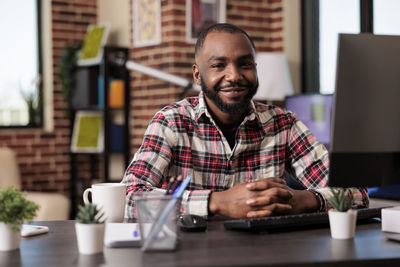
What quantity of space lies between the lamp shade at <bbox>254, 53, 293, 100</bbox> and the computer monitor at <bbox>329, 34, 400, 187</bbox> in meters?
2.53

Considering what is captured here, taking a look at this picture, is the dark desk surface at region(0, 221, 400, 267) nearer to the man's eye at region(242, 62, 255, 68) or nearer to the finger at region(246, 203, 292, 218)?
the finger at region(246, 203, 292, 218)

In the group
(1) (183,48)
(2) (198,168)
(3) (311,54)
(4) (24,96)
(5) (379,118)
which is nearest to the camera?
(5) (379,118)

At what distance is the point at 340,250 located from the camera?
111cm

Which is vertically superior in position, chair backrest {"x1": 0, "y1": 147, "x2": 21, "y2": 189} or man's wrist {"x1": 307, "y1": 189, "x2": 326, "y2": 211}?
man's wrist {"x1": 307, "y1": 189, "x2": 326, "y2": 211}

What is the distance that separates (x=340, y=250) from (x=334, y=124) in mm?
259

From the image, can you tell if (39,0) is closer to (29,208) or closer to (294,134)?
(294,134)

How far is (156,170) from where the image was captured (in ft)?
5.63

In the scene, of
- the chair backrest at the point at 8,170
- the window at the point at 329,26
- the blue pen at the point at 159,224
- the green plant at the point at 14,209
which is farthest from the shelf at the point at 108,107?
the blue pen at the point at 159,224

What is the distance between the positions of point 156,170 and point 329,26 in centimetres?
281

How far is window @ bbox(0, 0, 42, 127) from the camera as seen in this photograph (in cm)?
482

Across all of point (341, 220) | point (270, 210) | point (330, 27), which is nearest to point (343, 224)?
point (341, 220)

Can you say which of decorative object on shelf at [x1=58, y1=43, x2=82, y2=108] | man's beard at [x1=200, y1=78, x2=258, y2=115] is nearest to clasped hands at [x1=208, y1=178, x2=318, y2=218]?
man's beard at [x1=200, y1=78, x2=258, y2=115]

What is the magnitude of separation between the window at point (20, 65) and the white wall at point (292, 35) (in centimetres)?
217

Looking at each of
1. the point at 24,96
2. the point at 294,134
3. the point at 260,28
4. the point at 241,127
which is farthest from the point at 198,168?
the point at 24,96
